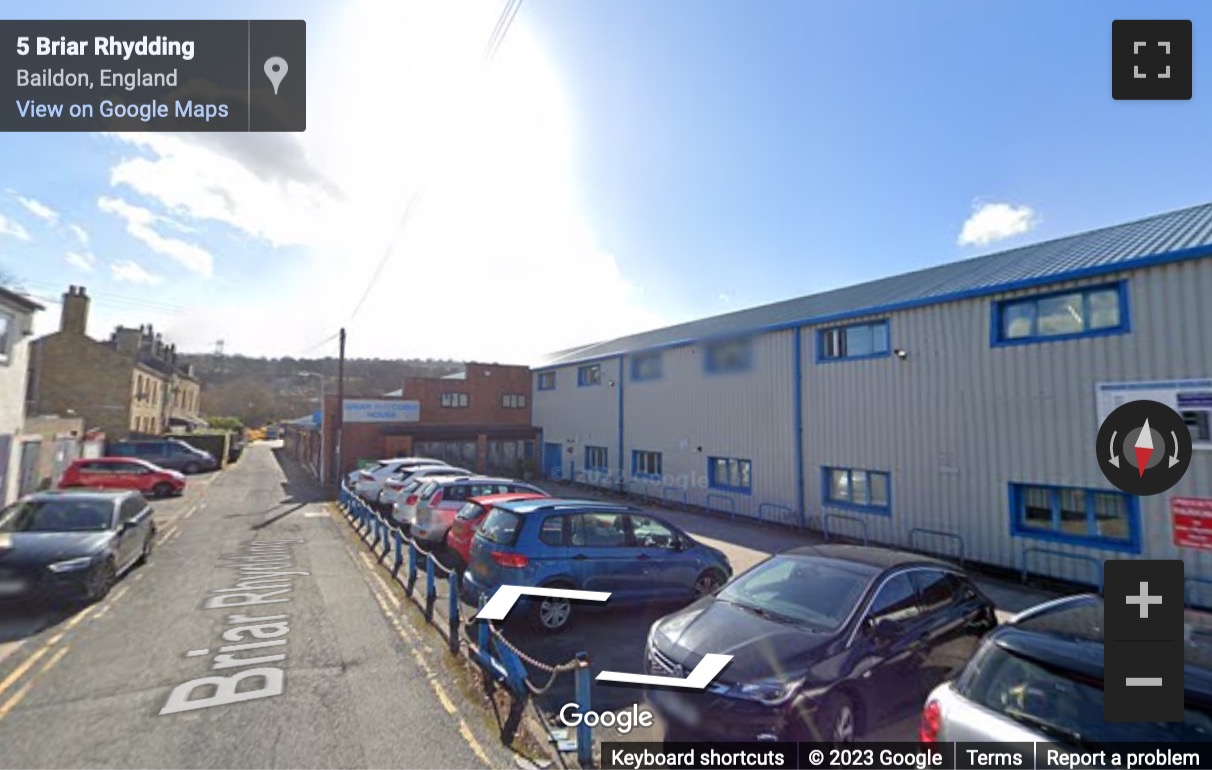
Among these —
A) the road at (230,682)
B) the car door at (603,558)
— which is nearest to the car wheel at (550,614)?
the car door at (603,558)

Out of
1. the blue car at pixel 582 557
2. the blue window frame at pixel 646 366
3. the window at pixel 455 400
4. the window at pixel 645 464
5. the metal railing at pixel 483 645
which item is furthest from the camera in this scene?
the window at pixel 455 400

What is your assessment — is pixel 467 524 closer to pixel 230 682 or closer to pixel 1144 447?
pixel 230 682

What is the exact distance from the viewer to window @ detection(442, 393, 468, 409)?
30688mm

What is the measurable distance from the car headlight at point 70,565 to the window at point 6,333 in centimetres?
1063

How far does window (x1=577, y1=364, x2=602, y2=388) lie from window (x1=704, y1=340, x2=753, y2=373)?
7539 millimetres

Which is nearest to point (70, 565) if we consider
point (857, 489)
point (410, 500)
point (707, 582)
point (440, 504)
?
point (440, 504)

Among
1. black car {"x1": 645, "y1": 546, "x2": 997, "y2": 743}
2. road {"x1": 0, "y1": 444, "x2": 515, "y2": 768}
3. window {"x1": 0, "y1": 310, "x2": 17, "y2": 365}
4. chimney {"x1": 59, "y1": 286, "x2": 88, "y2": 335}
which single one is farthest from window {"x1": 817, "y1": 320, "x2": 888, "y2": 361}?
chimney {"x1": 59, "y1": 286, "x2": 88, "y2": 335}

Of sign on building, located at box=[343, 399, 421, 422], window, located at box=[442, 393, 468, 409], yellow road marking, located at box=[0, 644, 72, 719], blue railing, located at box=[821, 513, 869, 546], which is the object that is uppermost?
window, located at box=[442, 393, 468, 409]

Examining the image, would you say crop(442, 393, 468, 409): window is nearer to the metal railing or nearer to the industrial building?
the industrial building

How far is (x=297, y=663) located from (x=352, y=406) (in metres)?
23.4

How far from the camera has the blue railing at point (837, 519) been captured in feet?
44.9

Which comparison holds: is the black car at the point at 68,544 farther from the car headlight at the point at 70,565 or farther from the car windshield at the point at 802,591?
the car windshield at the point at 802,591

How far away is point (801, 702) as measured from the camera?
4094 mm

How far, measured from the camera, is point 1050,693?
3.03m
